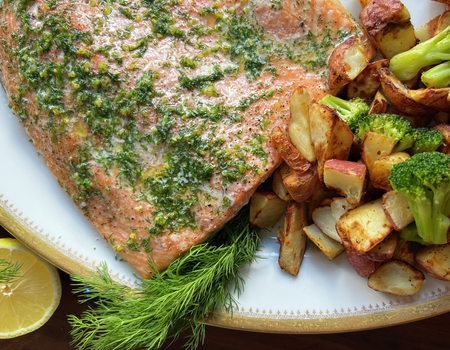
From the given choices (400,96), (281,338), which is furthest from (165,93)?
(281,338)

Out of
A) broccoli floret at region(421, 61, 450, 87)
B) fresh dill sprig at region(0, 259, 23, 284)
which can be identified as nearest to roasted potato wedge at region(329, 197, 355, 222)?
broccoli floret at region(421, 61, 450, 87)

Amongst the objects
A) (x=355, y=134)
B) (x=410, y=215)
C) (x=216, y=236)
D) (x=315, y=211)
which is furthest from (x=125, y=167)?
(x=410, y=215)

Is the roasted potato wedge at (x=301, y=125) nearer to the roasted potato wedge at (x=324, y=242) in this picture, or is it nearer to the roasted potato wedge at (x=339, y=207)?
the roasted potato wedge at (x=339, y=207)

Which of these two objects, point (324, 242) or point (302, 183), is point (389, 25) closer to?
point (302, 183)

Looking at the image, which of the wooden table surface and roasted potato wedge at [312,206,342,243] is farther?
the wooden table surface

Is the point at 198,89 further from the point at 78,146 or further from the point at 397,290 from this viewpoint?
the point at 397,290

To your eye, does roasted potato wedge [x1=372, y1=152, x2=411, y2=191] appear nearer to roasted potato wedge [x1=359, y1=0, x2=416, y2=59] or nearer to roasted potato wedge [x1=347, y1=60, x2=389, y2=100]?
roasted potato wedge [x1=347, y1=60, x2=389, y2=100]
